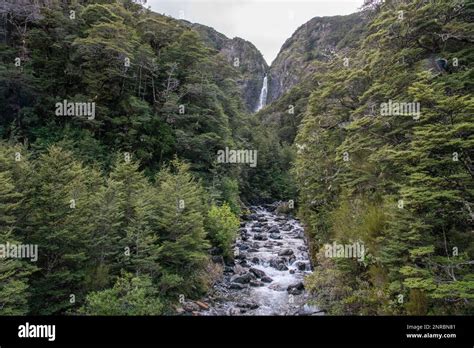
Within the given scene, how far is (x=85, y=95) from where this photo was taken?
919 inches

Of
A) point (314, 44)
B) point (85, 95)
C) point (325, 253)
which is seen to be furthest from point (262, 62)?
point (325, 253)

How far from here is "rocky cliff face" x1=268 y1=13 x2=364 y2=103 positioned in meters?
126

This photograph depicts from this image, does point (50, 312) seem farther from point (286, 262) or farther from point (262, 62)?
point (262, 62)

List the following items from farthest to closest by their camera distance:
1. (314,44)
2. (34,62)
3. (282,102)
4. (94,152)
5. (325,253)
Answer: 1. (314,44)
2. (282,102)
3. (34,62)
4. (94,152)
5. (325,253)

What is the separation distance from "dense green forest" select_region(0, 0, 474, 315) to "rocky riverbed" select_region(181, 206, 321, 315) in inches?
38.7

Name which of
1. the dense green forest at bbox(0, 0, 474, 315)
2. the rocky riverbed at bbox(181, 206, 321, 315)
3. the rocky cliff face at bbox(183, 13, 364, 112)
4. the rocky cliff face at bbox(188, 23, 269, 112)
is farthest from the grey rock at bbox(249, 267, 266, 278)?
the rocky cliff face at bbox(188, 23, 269, 112)

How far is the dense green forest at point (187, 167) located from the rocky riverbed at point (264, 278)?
3.22 ft

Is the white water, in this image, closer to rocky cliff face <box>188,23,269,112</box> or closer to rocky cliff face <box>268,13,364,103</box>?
rocky cliff face <box>268,13,364,103</box>

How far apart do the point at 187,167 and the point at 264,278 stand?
693 cm

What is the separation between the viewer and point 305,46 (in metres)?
147

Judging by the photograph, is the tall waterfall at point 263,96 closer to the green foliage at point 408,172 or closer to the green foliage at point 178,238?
the green foliage at point 408,172

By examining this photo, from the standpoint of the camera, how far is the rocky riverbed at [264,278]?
1420 centimetres
